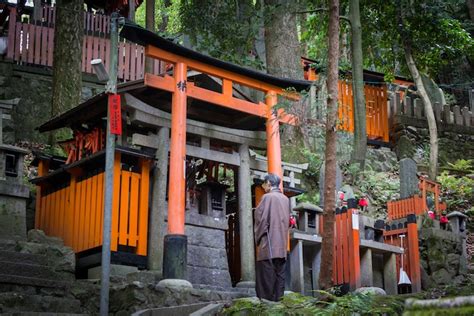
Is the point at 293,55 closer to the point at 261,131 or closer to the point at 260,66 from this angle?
the point at 260,66

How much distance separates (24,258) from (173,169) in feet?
8.77

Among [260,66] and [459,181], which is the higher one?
[260,66]

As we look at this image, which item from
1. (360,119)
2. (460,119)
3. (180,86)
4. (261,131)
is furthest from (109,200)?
(460,119)

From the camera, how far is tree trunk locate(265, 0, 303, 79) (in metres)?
19.8

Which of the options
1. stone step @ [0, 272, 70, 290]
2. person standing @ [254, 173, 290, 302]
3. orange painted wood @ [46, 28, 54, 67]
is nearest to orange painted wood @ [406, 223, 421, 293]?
person standing @ [254, 173, 290, 302]

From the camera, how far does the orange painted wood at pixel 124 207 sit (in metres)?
11.7

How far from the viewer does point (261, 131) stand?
1401cm

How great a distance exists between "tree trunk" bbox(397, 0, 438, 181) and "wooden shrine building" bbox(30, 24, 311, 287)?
27.6ft

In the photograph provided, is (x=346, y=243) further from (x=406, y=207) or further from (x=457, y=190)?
(x=457, y=190)

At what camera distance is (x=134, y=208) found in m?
11.9

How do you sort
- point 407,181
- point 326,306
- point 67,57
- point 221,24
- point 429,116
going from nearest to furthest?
1. point 326,306
2. point 407,181
3. point 67,57
4. point 221,24
5. point 429,116

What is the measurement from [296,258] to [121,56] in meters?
13.7

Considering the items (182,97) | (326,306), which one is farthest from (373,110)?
(326,306)

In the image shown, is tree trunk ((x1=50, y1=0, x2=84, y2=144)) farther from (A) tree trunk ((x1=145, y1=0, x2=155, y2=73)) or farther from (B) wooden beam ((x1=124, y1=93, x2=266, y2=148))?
(B) wooden beam ((x1=124, y1=93, x2=266, y2=148))
